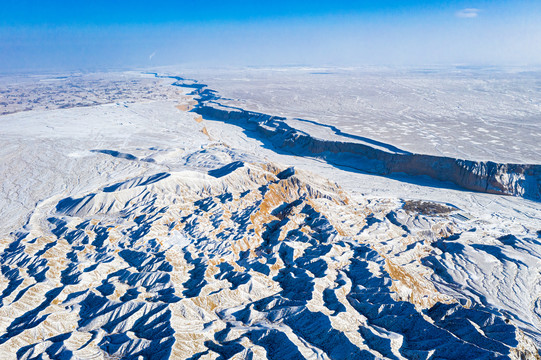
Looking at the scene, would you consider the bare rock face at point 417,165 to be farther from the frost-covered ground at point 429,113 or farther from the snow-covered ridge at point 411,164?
the frost-covered ground at point 429,113

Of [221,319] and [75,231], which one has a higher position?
[75,231]

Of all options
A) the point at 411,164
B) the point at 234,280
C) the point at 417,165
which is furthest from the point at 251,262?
the point at 417,165

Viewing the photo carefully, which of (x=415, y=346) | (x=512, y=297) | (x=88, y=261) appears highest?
(x=88, y=261)

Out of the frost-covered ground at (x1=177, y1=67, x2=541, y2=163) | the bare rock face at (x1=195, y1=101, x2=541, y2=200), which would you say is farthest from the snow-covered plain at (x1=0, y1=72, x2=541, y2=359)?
the frost-covered ground at (x1=177, y1=67, x2=541, y2=163)

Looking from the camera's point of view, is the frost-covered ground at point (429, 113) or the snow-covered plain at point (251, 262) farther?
the frost-covered ground at point (429, 113)

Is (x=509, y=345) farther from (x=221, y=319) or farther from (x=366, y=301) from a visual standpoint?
(x=221, y=319)

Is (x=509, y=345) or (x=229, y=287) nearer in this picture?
(x=509, y=345)

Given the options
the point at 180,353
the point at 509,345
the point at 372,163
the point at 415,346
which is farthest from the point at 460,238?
the point at 180,353

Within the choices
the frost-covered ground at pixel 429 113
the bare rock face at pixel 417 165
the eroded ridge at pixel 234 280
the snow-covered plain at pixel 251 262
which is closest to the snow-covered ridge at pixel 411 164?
the bare rock face at pixel 417 165
